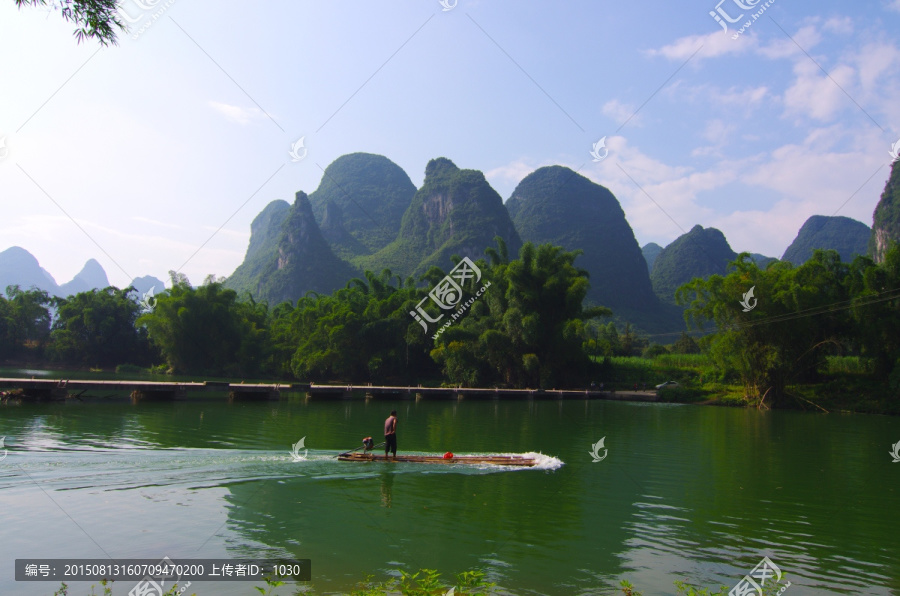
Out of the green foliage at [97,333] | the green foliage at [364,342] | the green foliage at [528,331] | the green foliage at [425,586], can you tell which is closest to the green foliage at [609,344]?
the green foliage at [528,331]

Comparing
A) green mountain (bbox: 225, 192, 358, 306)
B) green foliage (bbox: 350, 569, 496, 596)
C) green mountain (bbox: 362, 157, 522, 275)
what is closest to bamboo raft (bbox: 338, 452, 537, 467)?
green foliage (bbox: 350, 569, 496, 596)

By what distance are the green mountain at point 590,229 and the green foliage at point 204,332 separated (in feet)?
235

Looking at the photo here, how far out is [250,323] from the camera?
55.8 m

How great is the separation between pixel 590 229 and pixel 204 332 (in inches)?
3983

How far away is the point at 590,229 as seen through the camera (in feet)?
445

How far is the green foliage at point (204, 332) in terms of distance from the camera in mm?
50062

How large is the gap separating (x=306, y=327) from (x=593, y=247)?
92423 mm

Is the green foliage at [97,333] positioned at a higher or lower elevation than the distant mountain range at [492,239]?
lower

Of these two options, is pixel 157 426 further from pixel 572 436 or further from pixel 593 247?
pixel 593 247

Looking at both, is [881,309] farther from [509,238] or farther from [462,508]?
[509,238]

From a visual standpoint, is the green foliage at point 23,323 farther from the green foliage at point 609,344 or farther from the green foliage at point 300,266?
the green foliage at point 609,344

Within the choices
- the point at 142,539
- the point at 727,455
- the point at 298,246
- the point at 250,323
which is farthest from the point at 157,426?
the point at 298,246

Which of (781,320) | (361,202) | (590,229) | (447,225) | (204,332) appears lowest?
(204,332)

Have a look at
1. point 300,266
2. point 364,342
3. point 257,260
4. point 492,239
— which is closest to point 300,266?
point 300,266
